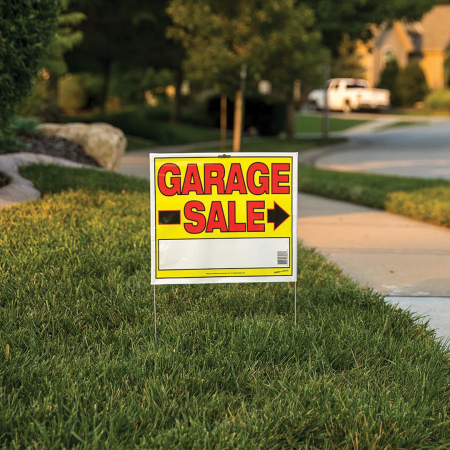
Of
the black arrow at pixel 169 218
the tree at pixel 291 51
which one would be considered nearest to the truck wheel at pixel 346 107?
the tree at pixel 291 51

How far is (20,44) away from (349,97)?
46.3 metres

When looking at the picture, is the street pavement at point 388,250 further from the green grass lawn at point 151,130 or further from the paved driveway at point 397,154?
the green grass lawn at point 151,130

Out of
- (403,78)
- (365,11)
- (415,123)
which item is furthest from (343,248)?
(403,78)

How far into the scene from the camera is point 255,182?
171 inches

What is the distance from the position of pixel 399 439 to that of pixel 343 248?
176 inches

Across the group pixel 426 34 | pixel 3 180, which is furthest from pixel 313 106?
pixel 3 180

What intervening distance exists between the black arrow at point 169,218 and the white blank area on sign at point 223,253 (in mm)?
109

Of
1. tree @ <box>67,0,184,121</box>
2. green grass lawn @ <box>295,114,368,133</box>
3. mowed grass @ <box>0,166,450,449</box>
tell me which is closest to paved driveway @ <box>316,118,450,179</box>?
green grass lawn @ <box>295,114,368,133</box>

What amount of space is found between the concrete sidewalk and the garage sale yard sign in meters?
1.37

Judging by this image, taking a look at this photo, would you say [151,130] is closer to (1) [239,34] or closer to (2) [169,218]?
(1) [239,34]

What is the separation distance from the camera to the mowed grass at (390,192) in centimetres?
946

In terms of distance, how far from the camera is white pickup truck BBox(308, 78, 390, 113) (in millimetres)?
51312

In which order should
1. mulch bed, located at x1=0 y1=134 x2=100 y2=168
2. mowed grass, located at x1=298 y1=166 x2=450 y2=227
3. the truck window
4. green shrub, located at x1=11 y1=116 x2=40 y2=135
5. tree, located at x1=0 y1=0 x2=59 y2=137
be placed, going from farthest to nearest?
the truck window, green shrub, located at x1=11 y1=116 x2=40 y2=135, mulch bed, located at x1=0 y1=134 x2=100 y2=168, mowed grass, located at x1=298 y1=166 x2=450 y2=227, tree, located at x1=0 y1=0 x2=59 y2=137

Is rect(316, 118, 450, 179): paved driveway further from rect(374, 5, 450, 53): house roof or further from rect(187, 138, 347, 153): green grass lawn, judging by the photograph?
rect(374, 5, 450, 53): house roof
